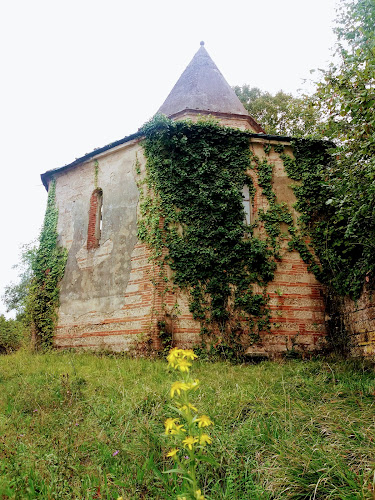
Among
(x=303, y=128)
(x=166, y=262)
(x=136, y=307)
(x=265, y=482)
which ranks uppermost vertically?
(x=303, y=128)

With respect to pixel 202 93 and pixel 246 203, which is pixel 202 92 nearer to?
pixel 202 93

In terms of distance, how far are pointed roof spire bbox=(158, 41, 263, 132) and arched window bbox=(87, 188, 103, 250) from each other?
537 cm

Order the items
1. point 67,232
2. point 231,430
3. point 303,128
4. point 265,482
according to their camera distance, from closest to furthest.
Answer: point 265,482 < point 231,430 < point 67,232 < point 303,128

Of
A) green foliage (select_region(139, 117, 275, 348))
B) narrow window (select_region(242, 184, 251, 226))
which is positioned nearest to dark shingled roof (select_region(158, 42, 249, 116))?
green foliage (select_region(139, 117, 275, 348))

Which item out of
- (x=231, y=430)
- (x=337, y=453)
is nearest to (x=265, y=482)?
(x=337, y=453)

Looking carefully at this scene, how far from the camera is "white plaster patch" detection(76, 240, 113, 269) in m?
11.5

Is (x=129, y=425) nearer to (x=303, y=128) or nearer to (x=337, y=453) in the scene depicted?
(x=337, y=453)

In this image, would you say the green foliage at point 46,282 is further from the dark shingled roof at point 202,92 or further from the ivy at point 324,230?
the ivy at point 324,230

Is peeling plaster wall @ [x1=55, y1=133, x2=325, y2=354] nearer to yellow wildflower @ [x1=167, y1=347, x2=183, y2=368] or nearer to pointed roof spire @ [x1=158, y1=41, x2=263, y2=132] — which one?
pointed roof spire @ [x1=158, y1=41, x2=263, y2=132]

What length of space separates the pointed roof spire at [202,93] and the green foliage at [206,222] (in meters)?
4.77

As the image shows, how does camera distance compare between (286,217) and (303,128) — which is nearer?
(286,217)

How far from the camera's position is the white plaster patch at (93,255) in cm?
1147

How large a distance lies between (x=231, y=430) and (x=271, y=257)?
6536mm

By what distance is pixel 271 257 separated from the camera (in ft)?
34.7
